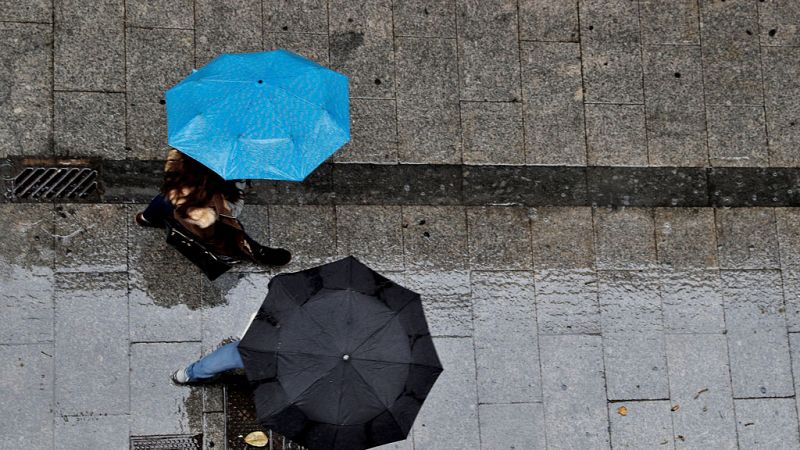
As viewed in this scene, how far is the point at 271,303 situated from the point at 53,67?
313 centimetres

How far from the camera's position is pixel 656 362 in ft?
22.8

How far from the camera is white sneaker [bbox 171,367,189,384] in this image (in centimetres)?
629

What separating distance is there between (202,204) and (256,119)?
0.68 metres

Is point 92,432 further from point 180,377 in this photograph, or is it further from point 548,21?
point 548,21

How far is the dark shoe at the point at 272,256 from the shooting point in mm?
6406

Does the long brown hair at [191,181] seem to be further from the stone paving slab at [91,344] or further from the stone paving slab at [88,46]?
the stone paving slab at [88,46]

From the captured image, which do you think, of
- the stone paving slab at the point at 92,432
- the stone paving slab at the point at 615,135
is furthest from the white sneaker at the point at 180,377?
the stone paving slab at the point at 615,135

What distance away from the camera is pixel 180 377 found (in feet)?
20.7

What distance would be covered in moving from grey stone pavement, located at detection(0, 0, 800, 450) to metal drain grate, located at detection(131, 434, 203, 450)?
71 mm

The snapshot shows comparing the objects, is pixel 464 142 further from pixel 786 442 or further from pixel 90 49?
pixel 786 442

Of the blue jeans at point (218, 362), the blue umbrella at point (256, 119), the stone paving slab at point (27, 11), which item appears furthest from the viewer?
the stone paving slab at point (27, 11)

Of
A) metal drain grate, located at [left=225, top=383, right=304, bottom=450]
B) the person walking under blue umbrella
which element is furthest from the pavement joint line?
metal drain grate, located at [left=225, top=383, right=304, bottom=450]

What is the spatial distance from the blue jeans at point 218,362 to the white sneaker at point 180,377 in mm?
181

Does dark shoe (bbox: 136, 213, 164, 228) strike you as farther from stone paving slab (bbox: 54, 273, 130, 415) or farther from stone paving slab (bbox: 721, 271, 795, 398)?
stone paving slab (bbox: 721, 271, 795, 398)
